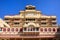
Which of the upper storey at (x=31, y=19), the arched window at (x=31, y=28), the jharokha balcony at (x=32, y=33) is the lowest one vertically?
the jharokha balcony at (x=32, y=33)

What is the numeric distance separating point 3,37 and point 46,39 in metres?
9.76

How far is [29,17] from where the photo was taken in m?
69.3

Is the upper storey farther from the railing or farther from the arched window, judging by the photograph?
the railing

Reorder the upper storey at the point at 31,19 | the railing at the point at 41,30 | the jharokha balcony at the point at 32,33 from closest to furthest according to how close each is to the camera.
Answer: the jharokha balcony at the point at 32,33
the railing at the point at 41,30
the upper storey at the point at 31,19

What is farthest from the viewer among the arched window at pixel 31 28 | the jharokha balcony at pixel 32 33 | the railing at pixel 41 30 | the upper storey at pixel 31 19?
the upper storey at pixel 31 19

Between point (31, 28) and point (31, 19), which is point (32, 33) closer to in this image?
point (31, 28)

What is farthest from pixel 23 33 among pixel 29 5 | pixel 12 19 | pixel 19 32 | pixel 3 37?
pixel 29 5

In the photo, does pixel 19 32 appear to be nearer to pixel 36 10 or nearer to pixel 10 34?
pixel 10 34

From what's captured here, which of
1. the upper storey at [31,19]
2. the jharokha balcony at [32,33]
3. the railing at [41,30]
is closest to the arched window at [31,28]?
the jharokha balcony at [32,33]

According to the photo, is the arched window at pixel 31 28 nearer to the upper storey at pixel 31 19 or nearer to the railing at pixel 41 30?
the railing at pixel 41 30

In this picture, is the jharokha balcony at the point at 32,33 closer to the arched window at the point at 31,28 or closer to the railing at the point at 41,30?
the railing at the point at 41,30

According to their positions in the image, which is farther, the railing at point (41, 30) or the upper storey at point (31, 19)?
the upper storey at point (31, 19)

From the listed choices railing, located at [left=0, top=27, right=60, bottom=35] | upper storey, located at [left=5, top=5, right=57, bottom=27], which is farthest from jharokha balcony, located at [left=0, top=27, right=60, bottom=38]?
upper storey, located at [left=5, top=5, right=57, bottom=27]

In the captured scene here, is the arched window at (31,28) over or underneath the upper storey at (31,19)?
underneath
